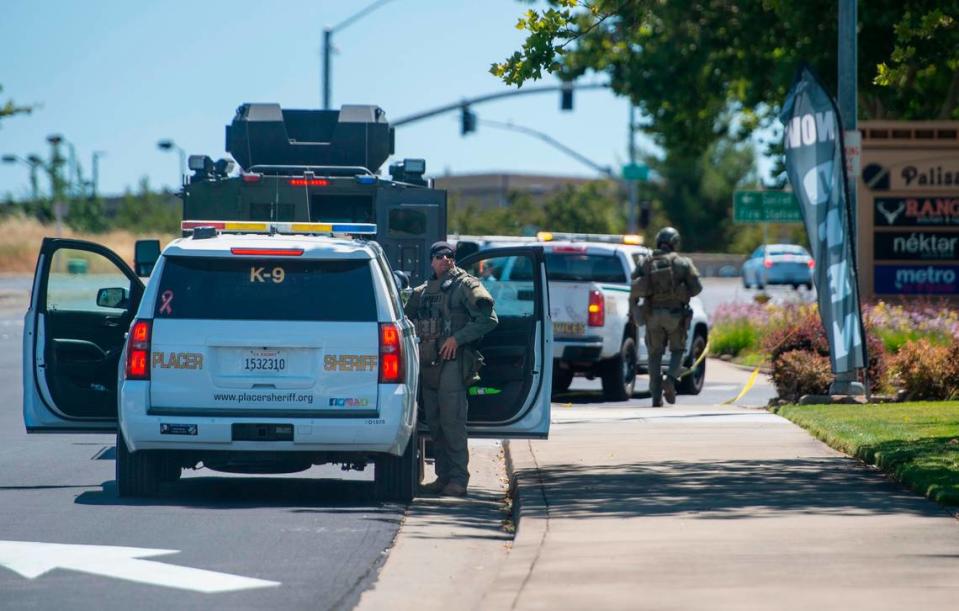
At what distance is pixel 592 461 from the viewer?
13414mm

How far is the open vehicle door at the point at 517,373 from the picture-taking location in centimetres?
1224

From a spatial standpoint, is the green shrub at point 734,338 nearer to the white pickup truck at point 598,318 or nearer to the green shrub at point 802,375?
the white pickup truck at point 598,318

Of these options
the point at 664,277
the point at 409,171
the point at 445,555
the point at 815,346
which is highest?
the point at 409,171

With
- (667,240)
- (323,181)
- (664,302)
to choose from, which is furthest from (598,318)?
(323,181)

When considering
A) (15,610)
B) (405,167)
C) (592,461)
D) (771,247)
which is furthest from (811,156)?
(771,247)

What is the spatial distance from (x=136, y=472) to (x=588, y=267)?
10097mm

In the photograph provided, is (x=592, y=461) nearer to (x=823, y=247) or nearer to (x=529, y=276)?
(x=823, y=247)

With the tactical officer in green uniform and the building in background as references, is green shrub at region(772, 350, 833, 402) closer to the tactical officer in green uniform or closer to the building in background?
the tactical officer in green uniform

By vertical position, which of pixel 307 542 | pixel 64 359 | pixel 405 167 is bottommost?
pixel 307 542

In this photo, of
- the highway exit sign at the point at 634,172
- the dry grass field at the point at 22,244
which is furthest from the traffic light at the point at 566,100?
the dry grass field at the point at 22,244

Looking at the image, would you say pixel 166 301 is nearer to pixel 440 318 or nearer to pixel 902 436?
pixel 440 318

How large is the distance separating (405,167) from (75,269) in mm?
52391

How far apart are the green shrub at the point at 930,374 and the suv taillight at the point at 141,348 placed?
9424mm

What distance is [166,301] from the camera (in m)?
11.1
